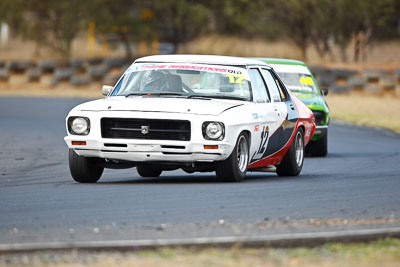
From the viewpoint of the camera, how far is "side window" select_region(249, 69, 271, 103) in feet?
40.5

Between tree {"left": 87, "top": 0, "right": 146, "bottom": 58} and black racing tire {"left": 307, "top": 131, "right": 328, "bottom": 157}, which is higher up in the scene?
tree {"left": 87, "top": 0, "right": 146, "bottom": 58}

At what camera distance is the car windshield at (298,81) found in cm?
1877

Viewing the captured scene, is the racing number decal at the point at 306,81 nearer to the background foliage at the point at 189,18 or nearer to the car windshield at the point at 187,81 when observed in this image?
the car windshield at the point at 187,81

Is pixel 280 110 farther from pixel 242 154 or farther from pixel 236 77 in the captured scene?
pixel 242 154

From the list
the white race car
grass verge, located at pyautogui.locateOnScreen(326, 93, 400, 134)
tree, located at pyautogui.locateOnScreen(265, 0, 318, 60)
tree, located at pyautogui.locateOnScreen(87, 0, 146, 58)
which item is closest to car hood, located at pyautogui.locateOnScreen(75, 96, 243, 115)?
the white race car

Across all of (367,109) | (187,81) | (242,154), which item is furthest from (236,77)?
(367,109)

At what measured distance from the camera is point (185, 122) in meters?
11.0

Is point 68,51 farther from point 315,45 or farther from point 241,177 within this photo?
point 241,177

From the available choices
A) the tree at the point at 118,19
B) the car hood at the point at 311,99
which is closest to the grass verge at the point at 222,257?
the car hood at the point at 311,99

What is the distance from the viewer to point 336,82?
39844 mm

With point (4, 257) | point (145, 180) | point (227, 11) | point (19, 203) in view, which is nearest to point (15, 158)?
point (145, 180)

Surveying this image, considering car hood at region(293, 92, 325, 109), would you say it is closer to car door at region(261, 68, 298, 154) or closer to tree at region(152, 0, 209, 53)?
car door at region(261, 68, 298, 154)

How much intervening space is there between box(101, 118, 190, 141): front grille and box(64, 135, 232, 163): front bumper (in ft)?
0.30

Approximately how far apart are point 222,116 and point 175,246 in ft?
13.7
